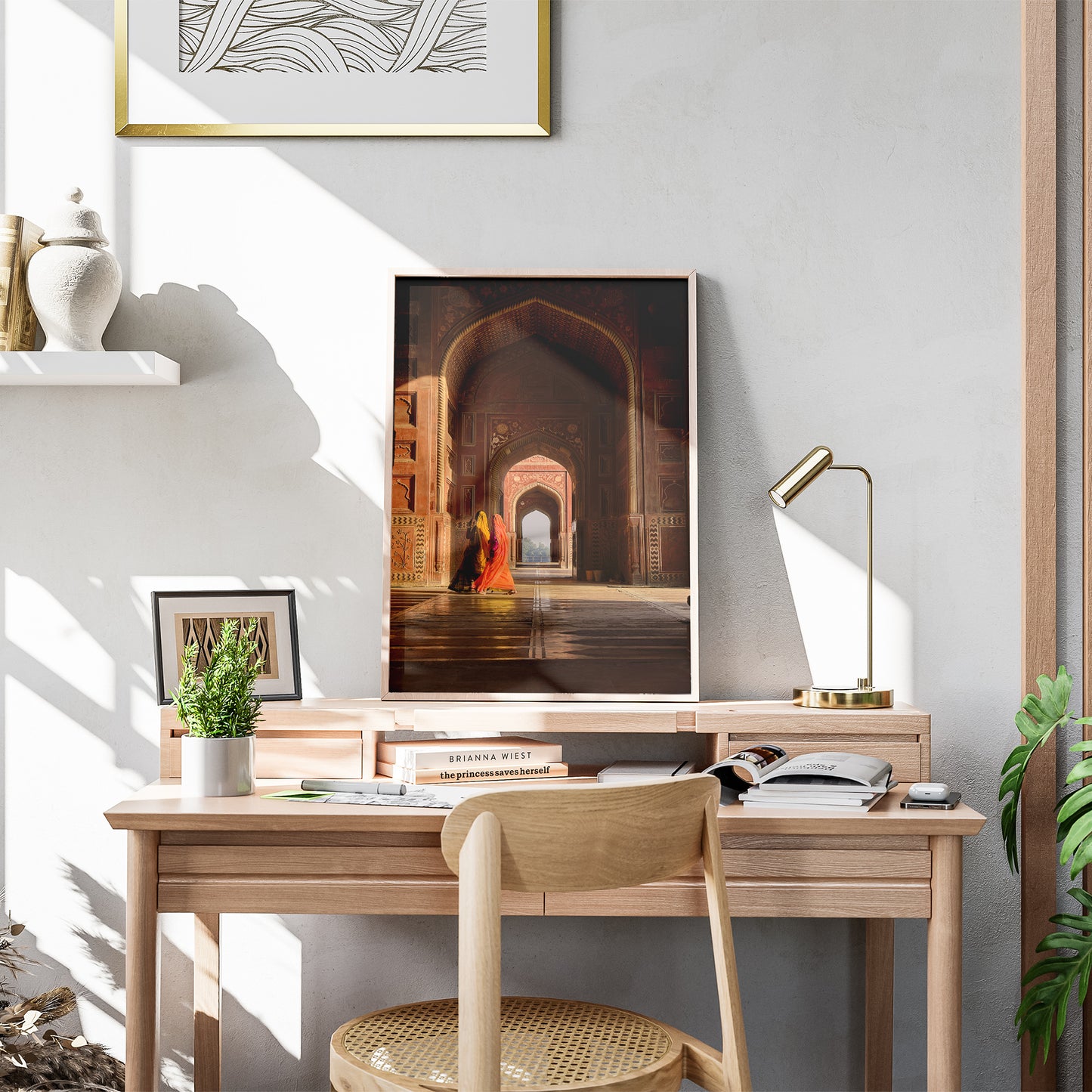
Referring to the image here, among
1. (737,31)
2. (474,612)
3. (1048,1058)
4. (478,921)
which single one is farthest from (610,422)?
(1048,1058)

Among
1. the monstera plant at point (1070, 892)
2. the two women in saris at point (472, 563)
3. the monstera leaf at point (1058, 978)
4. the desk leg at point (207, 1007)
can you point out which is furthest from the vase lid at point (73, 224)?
the monstera leaf at point (1058, 978)

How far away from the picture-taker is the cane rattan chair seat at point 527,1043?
148 cm

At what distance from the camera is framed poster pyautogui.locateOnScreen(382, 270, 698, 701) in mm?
2121

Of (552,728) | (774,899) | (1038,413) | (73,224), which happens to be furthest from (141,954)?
(1038,413)

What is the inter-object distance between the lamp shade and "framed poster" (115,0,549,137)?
2.87ft

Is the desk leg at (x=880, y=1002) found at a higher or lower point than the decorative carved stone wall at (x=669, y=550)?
lower

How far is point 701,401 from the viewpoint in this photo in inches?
85.9

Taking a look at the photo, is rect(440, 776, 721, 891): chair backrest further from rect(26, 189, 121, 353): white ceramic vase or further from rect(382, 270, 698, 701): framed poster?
rect(26, 189, 121, 353): white ceramic vase

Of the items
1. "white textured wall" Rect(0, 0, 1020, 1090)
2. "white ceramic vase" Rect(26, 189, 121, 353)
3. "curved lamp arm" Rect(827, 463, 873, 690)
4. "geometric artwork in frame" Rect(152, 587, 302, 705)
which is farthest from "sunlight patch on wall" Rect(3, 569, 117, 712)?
"curved lamp arm" Rect(827, 463, 873, 690)

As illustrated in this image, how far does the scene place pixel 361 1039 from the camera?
5.23ft

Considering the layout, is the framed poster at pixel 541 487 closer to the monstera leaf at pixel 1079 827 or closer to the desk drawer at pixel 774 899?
the desk drawer at pixel 774 899

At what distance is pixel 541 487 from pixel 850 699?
0.73 meters

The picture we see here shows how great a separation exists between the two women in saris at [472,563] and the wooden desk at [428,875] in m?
0.57

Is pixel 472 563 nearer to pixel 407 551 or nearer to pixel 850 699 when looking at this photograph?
pixel 407 551
